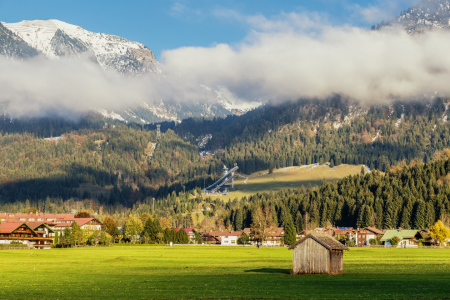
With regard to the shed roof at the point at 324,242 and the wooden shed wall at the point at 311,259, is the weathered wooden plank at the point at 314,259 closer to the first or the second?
the wooden shed wall at the point at 311,259

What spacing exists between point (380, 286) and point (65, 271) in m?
42.9

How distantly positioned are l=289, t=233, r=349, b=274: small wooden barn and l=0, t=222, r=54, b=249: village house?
13136 centimetres

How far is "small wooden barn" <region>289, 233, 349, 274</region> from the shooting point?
219 feet

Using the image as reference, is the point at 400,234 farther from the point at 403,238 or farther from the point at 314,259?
the point at 314,259

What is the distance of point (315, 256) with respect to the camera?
67.4 meters

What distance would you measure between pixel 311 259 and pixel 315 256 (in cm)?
63

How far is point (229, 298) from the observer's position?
4544cm

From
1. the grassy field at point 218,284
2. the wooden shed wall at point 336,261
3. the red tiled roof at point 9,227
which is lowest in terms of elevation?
the grassy field at point 218,284

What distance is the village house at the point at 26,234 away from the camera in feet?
599

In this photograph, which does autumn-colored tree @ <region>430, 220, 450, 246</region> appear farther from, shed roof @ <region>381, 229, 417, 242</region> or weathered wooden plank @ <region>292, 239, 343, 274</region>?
weathered wooden plank @ <region>292, 239, 343, 274</region>

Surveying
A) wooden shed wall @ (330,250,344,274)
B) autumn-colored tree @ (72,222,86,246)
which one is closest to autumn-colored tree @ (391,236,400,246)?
autumn-colored tree @ (72,222,86,246)

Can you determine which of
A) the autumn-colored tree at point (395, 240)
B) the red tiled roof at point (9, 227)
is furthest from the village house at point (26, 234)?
the autumn-colored tree at point (395, 240)

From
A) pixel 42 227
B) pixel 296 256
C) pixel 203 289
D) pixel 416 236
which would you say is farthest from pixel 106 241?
pixel 203 289

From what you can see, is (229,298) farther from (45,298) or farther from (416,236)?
(416,236)
